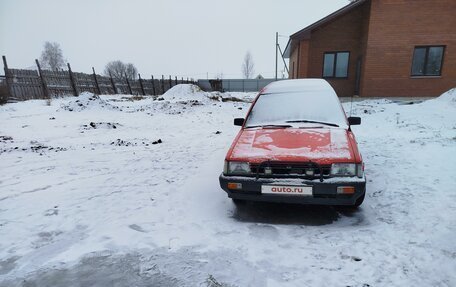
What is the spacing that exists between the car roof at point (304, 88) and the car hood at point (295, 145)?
3.36 feet

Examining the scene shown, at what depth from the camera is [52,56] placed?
73938 mm

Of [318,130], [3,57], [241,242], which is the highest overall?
[3,57]

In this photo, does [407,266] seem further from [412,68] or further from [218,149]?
[412,68]

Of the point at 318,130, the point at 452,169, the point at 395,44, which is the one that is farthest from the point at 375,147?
the point at 395,44

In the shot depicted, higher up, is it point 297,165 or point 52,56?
point 52,56

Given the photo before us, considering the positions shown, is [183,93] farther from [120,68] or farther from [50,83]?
[120,68]

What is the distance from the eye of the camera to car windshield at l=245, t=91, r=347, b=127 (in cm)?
406

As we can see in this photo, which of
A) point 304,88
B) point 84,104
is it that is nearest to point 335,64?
point 304,88

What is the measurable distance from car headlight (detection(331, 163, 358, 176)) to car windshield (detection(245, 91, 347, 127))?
99 cm

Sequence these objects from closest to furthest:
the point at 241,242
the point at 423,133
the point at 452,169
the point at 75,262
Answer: the point at 75,262 → the point at 241,242 → the point at 452,169 → the point at 423,133

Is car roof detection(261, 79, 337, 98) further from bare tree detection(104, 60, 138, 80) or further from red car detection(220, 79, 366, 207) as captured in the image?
bare tree detection(104, 60, 138, 80)

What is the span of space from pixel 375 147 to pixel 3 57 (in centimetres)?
1643

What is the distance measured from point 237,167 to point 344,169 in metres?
1.20

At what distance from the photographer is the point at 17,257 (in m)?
2.72
